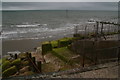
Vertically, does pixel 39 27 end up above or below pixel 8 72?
above

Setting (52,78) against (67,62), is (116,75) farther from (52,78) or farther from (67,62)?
(67,62)

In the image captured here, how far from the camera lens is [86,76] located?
6785 mm

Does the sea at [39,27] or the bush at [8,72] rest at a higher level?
the sea at [39,27]

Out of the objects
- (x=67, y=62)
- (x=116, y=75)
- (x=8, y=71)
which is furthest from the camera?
(x=67, y=62)

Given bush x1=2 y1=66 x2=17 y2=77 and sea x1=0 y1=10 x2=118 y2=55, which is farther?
sea x1=0 y1=10 x2=118 y2=55

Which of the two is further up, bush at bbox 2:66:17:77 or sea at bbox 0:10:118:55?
sea at bbox 0:10:118:55

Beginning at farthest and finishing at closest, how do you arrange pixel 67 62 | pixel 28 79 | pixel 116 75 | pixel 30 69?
pixel 67 62
pixel 30 69
pixel 116 75
pixel 28 79

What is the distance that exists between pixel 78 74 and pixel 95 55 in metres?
4.13

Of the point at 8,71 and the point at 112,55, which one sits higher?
the point at 112,55

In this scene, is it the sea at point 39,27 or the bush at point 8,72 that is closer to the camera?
the bush at point 8,72

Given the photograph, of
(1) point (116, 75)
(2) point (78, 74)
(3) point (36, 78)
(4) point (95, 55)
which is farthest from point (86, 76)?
(4) point (95, 55)

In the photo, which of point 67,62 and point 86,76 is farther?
point 67,62

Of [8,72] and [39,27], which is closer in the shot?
[8,72]

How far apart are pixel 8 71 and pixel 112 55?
6669mm
